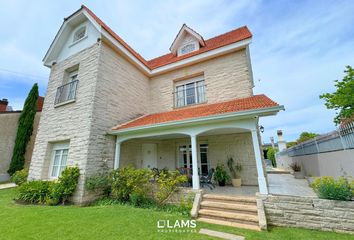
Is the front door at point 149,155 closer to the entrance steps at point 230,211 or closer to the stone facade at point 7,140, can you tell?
the entrance steps at point 230,211

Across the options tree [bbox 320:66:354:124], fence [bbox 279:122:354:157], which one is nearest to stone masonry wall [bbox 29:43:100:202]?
fence [bbox 279:122:354:157]

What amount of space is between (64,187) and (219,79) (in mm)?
9427

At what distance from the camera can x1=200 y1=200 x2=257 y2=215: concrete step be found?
4793mm

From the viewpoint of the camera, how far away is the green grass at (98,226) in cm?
380

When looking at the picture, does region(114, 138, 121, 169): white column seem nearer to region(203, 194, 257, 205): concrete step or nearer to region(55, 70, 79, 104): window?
region(55, 70, 79, 104): window

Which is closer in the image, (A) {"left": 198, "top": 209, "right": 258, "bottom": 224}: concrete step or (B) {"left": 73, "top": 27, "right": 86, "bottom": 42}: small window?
(A) {"left": 198, "top": 209, "right": 258, "bottom": 224}: concrete step

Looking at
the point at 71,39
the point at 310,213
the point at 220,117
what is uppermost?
the point at 71,39

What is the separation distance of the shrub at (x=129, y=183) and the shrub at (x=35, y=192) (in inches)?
115

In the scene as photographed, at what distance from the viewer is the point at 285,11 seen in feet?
25.6

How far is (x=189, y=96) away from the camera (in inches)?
402

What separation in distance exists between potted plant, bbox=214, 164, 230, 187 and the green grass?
3.35 metres

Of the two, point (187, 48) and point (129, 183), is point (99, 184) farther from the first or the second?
point (187, 48)

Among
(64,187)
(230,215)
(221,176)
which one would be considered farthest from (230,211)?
(64,187)

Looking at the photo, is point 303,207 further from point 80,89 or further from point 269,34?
point 80,89
